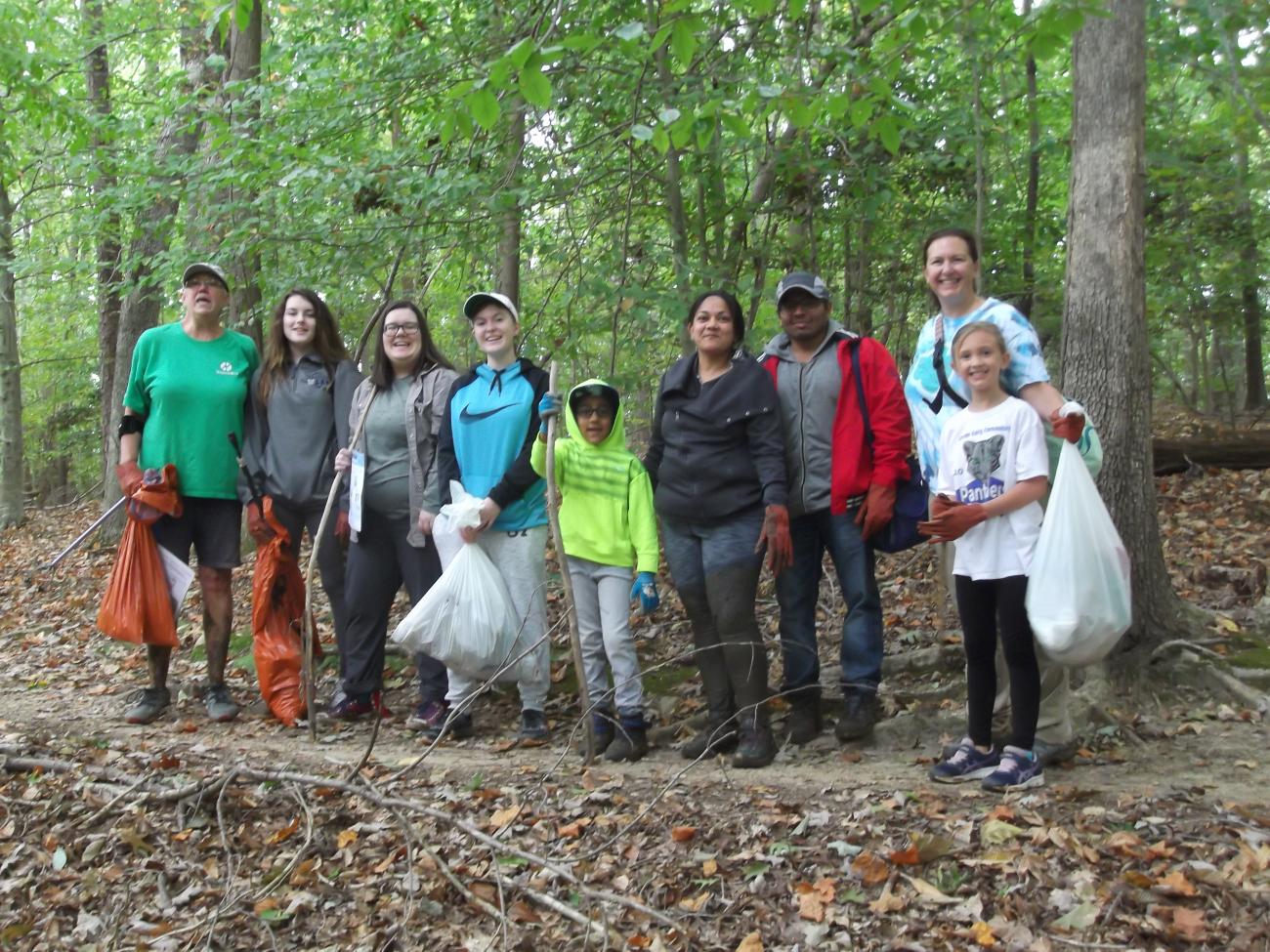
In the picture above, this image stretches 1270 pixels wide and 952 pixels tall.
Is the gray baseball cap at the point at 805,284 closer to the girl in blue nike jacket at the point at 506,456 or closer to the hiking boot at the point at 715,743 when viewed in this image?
the girl in blue nike jacket at the point at 506,456

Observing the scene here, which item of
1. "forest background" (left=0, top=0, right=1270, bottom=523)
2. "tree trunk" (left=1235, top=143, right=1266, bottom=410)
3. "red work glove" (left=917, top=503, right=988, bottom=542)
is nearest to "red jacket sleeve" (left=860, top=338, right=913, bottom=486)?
"red work glove" (left=917, top=503, right=988, bottom=542)

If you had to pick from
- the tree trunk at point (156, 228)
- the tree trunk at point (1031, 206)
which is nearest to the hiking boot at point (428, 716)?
the tree trunk at point (156, 228)

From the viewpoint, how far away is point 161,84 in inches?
301

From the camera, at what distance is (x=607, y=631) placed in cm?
455

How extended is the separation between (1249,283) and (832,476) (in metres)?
7.17

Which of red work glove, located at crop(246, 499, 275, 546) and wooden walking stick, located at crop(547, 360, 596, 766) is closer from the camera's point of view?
wooden walking stick, located at crop(547, 360, 596, 766)

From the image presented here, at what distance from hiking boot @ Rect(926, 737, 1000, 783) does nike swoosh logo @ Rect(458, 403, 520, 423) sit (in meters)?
2.45

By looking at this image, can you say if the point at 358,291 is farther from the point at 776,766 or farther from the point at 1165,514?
the point at 1165,514

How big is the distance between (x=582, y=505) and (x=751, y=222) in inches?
136

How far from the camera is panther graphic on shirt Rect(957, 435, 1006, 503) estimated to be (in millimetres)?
3699

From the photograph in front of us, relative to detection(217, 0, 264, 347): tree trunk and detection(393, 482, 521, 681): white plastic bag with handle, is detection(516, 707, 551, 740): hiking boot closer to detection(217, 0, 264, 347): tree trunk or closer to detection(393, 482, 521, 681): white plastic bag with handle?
detection(393, 482, 521, 681): white plastic bag with handle

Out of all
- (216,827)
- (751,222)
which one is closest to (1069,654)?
(216,827)

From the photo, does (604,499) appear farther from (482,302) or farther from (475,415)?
(482,302)

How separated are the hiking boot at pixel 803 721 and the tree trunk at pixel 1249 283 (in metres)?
5.94
